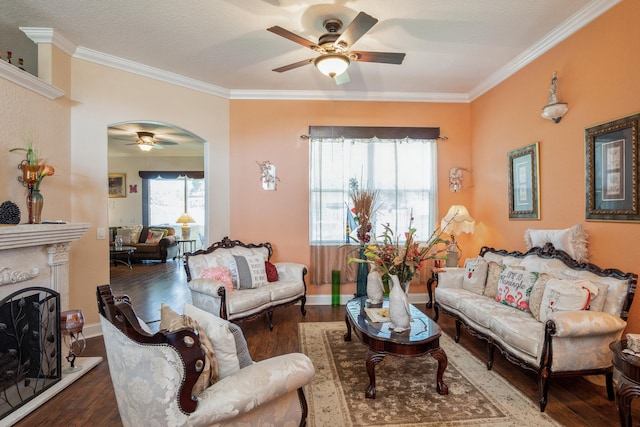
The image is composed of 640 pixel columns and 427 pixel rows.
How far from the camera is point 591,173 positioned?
2803 mm

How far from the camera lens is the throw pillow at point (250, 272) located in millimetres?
3854

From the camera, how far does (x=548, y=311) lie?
97.6 inches

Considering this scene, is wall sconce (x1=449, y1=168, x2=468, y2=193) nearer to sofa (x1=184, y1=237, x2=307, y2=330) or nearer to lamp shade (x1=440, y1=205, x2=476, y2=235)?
lamp shade (x1=440, y1=205, x2=476, y2=235)

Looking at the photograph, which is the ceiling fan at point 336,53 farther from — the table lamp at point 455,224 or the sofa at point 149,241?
the sofa at point 149,241

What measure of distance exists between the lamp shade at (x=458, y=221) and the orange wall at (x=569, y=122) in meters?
0.29

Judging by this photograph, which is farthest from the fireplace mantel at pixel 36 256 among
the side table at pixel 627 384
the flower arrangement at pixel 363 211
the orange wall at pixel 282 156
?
the side table at pixel 627 384

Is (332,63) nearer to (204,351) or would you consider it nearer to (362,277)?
(204,351)

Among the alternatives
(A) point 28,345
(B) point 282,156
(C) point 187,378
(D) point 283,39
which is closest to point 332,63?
(D) point 283,39

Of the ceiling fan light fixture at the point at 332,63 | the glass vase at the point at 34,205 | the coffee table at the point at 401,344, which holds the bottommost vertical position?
the coffee table at the point at 401,344

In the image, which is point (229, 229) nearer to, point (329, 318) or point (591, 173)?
point (329, 318)

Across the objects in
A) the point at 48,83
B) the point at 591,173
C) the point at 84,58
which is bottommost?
the point at 591,173

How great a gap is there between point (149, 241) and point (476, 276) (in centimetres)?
755

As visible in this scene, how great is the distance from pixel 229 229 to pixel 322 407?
295cm

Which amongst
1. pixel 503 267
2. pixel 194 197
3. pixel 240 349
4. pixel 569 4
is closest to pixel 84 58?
pixel 240 349
